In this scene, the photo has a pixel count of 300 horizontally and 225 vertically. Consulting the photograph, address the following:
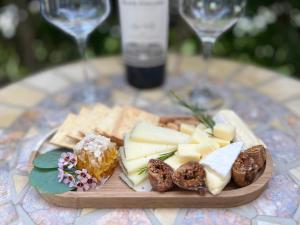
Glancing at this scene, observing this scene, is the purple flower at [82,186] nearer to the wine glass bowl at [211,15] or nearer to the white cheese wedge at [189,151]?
the white cheese wedge at [189,151]

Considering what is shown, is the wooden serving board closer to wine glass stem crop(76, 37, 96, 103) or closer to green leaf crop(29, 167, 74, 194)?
green leaf crop(29, 167, 74, 194)

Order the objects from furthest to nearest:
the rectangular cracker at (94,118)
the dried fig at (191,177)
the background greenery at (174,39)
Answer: the background greenery at (174,39) < the rectangular cracker at (94,118) < the dried fig at (191,177)

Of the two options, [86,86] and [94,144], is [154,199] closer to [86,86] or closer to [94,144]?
[94,144]

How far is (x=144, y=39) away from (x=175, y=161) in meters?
0.31

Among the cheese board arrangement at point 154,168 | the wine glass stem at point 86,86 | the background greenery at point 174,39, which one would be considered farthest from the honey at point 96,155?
the background greenery at point 174,39

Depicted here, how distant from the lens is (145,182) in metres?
0.53

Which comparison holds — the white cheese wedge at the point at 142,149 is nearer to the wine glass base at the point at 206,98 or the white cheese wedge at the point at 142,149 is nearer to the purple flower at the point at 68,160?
the purple flower at the point at 68,160

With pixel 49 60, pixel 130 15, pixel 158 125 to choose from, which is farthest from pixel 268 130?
pixel 49 60

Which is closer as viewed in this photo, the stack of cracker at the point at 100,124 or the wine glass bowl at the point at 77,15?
the stack of cracker at the point at 100,124

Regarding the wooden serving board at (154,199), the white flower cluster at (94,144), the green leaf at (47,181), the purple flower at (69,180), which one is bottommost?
the wooden serving board at (154,199)

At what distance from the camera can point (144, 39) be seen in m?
0.76

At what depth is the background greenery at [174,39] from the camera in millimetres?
1172

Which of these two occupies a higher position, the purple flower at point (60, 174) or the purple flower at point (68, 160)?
the purple flower at point (68, 160)

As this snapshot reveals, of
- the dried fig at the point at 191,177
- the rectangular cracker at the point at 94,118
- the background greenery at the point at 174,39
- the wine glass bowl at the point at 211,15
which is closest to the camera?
the dried fig at the point at 191,177
